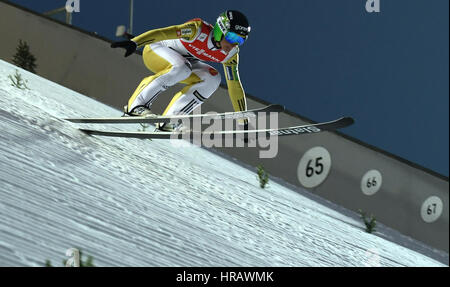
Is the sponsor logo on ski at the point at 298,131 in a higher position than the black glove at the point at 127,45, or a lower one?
lower

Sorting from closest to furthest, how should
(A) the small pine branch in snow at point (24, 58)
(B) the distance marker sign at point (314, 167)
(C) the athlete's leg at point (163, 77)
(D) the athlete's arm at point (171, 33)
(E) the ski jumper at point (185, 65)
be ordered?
(D) the athlete's arm at point (171, 33), (E) the ski jumper at point (185, 65), (C) the athlete's leg at point (163, 77), (A) the small pine branch in snow at point (24, 58), (B) the distance marker sign at point (314, 167)

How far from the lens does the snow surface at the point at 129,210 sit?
278cm

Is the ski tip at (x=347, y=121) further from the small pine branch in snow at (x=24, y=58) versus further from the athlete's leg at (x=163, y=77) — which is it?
the small pine branch in snow at (x=24, y=58)

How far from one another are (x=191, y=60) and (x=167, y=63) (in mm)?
295

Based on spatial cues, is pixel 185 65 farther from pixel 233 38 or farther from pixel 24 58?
pixel 24 58

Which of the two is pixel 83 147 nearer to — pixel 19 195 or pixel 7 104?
pixel 7 104

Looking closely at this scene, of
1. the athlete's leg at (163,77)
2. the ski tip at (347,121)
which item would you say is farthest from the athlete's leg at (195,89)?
the ski tip at (347,121)

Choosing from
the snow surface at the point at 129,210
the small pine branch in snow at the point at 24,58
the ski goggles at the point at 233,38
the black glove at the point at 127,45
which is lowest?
the snow surface at the point at 129,210

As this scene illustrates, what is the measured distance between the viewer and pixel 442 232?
1193 centimetres

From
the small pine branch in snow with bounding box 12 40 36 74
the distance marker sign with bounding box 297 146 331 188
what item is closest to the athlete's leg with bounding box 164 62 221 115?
the small pine branch in snow with bounding box 12 40 36 74


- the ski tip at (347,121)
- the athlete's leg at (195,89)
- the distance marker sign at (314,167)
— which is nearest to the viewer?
the ski tip at (347,121)

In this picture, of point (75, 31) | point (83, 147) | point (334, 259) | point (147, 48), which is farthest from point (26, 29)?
point (334, 259)

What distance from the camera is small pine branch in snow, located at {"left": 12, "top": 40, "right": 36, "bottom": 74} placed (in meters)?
9.65

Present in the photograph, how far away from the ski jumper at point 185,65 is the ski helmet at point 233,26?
0.22m
